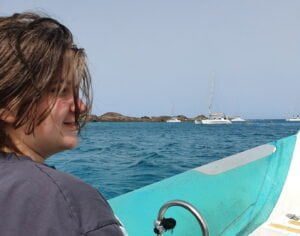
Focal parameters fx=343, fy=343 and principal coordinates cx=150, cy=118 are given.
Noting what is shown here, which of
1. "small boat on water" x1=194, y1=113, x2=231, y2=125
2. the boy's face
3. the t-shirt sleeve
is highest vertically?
the boy's face

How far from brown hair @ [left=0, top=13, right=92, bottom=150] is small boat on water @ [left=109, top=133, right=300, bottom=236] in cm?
101

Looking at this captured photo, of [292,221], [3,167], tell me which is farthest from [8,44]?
[292,221]

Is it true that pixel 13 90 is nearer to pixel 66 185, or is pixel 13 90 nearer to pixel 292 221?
pixel 66 185

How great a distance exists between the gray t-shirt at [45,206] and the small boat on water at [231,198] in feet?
3.28

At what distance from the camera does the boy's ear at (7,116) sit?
2.16 ft

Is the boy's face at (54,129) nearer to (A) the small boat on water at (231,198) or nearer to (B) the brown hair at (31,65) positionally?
(B) the brown hair at (31,65)

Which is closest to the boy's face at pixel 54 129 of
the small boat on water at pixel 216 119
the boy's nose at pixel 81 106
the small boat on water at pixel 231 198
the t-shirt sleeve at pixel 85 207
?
the boy's nose at pixel 81 106

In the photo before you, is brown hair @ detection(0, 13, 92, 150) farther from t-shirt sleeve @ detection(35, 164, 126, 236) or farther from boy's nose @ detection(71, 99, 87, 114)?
t-shirt sleeve @ detection(35, 164, 126, 236)

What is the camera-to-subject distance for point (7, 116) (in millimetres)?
664

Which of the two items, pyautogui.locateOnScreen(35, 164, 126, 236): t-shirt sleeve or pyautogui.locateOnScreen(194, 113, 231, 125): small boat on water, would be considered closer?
pyautogui.locateOnScreen(35, 164, 126, 236): t-shirt sleeve

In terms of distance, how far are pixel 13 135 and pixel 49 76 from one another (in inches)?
5.4

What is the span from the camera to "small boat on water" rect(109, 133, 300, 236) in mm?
2355

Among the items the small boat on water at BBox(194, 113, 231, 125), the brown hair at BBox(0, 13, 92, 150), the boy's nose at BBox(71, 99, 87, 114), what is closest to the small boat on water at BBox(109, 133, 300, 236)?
the boy's nose at BBox(71, 99, 87, 114)

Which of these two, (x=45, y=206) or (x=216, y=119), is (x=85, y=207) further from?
(x=216, y=119)
